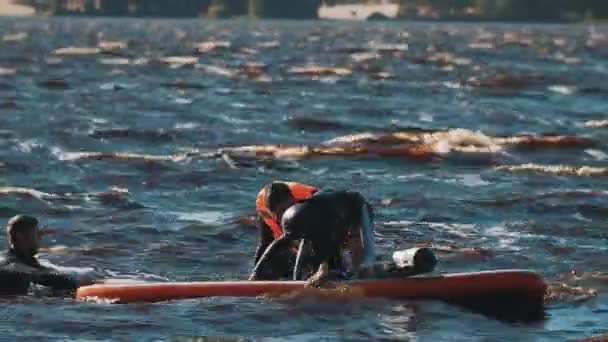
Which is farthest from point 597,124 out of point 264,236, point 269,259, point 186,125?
point 269,259

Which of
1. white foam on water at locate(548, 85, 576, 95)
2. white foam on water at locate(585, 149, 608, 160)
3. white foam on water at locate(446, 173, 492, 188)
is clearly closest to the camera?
white foam on water at locate(446, 173, 492, 188)

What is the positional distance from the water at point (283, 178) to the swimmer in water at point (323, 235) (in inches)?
18.3

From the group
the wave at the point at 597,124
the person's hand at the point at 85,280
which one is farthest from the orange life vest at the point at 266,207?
the wave at the point at 597,124

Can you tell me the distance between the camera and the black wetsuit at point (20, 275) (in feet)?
62.6

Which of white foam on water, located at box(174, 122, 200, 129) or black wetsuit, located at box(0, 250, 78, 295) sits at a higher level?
black wetsuit, located at box(0, 250, 78, 295)

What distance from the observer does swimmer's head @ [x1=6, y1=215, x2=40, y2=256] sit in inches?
738

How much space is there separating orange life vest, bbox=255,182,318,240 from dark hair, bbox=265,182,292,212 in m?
0.08

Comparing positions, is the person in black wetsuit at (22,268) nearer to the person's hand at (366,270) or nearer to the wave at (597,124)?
the person's hand at (366,270)

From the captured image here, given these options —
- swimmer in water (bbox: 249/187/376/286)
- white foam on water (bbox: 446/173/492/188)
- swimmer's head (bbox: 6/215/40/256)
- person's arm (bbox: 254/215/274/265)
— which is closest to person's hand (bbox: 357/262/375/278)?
swimmer in water (bbox: 249/187/376/286)

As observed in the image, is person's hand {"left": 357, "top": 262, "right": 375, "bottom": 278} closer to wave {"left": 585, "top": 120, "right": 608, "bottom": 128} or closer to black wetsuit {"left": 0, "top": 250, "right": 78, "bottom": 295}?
black wetsuit {"left": 0, "top": 250, "right": 78, "bottom": 295}

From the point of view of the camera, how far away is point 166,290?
61.4 ft

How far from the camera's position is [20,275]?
19.1m

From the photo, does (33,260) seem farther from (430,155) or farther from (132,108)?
(132,108)

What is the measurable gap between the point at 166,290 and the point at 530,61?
245ft
